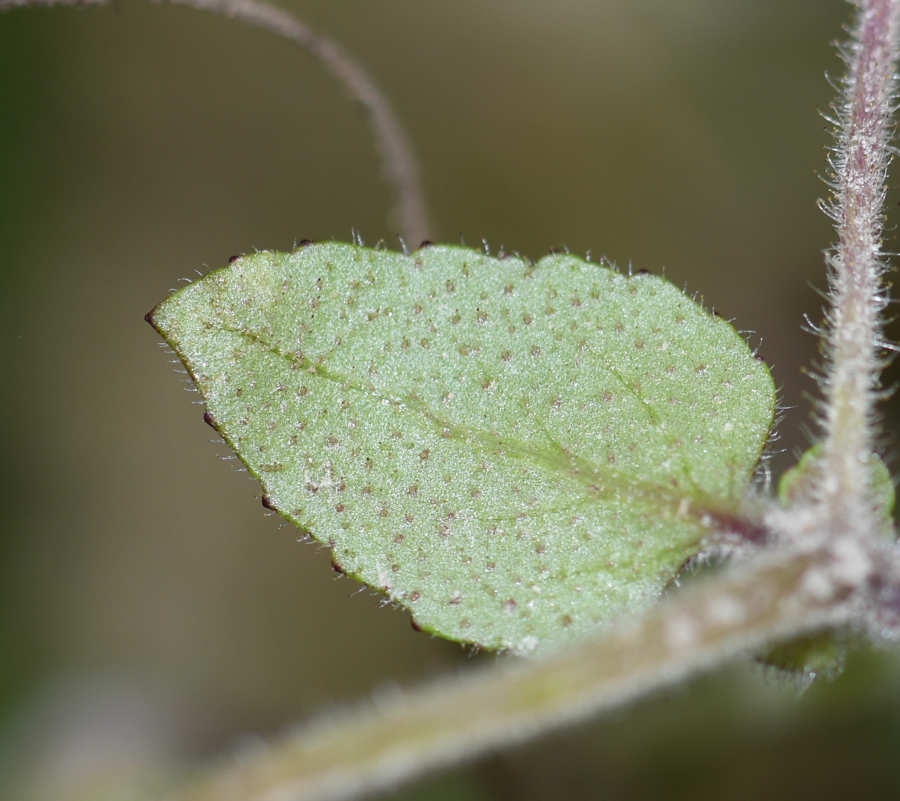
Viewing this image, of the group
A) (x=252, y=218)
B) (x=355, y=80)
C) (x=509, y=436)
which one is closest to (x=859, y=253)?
(x=509, y=436)

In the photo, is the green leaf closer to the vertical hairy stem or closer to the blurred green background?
the vertical hairy stem

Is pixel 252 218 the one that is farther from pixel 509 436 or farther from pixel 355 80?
pixel 509 436

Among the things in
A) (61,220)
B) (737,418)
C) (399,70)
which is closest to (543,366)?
(737,418)

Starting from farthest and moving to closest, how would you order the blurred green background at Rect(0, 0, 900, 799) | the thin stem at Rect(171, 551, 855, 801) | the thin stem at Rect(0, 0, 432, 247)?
the blurred green background at Rect(0, 0, 900, 799), the thin stem at Rect(0, 0, 432, 247), the thin stem at Rect(171, 551, 855, 801)

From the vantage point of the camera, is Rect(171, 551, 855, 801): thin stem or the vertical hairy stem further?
the vertical hairy stem

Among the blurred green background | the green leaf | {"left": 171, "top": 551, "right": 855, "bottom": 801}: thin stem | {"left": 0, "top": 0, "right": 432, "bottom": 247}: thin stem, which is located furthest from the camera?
the blurred green background

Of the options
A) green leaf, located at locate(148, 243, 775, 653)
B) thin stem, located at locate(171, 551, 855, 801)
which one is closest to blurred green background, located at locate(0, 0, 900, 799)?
green leaf, located at locate(148, 243, 775, 653)

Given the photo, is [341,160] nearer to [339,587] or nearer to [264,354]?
[339,587]
